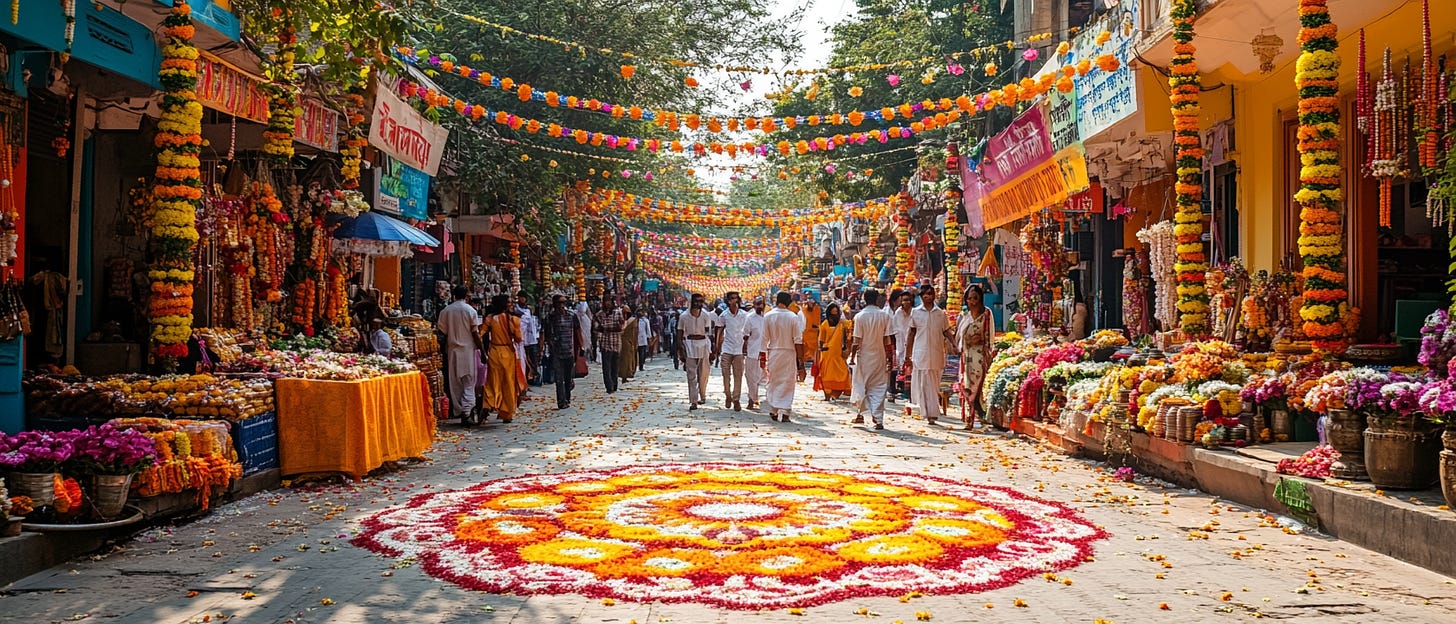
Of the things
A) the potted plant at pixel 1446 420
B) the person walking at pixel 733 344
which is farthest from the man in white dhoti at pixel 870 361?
the potted plant at pixel 1446 420

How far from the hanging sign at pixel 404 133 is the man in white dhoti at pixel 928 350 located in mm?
7549

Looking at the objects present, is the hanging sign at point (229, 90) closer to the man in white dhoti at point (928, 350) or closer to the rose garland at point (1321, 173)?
the man in white dhoti at point (928, 350)

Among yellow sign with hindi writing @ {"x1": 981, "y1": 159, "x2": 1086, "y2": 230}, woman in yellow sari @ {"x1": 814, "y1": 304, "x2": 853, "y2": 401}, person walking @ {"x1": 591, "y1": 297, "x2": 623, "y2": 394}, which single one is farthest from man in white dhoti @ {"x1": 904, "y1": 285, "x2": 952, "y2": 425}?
person walking @ {"x1": 591, "y1": 297, "x2": 623, "y2": 394}

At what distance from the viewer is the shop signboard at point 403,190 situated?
61.8 feet

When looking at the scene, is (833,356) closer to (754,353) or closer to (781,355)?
(754,353)

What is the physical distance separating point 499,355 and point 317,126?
391 centimetres

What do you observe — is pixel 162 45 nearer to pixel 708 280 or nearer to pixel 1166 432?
pixel 1166 432

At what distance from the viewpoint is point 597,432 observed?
15.3 meters

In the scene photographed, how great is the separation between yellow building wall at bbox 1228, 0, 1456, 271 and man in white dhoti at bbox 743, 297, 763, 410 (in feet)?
23.0

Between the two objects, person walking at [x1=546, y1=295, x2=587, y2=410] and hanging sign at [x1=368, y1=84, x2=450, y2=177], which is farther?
person walking at [x1=546, y1=295, x2=587, y2=410]

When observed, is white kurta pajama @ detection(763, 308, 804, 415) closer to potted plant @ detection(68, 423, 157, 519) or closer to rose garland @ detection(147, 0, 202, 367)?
rose garland @ detection(147, 0, 202, 367)

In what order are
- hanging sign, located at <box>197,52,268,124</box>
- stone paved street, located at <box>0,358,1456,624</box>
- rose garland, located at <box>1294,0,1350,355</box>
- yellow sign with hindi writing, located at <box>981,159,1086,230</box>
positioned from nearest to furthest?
stone paved street, located at <box>0,358,1456,624</box> → rose garland, located at <box>1294,0,1350,355</box> → hanging sign, located at <box>197,52,268,124</box> → yellow sign with hindi writing, located at <box>981,159,1086,230</box>

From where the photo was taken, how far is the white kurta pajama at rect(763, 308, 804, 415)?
17.5 m

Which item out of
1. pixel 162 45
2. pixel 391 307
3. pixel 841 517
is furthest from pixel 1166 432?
pixel 391 307
